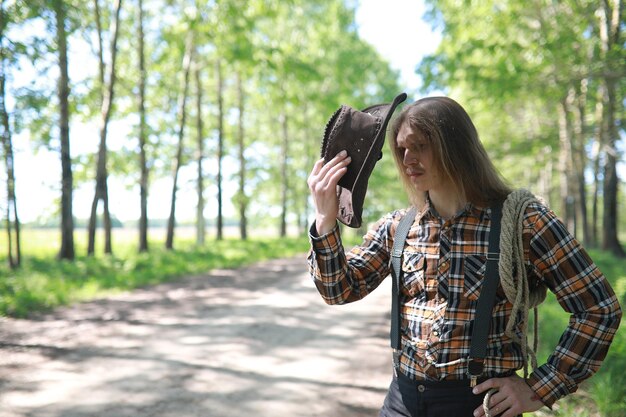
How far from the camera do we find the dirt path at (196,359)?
170 inches

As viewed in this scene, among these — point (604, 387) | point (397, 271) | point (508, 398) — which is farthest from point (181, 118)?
point (508, 398)

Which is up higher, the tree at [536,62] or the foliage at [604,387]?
the tree at [536,62]

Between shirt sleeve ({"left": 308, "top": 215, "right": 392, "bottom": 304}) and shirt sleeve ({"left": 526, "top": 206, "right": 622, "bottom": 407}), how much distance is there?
62 centimetres

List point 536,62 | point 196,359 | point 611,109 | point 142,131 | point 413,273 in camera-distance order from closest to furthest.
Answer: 1. point 413,273
2. point 196,359
3. point 611,109
4. point 536,62
5. point 142,131

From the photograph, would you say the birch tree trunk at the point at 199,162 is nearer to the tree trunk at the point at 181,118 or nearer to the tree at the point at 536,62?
the tree trunk at the point at 181,118

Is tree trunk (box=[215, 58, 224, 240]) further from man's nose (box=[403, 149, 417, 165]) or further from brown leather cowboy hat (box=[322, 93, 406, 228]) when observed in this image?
man's nose (box=[403, 149, 417, 165])

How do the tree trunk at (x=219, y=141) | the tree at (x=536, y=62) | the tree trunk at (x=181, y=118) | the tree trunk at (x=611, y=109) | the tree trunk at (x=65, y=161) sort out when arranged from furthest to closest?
the tree trunk at (x=219, y=141), the tree trunk at (x=181, y=118), the tree trunk at (x=65, y=161), the tree at (x=536, y=62), the tree trunk at (x=611, y=109)

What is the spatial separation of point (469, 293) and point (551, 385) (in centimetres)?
39

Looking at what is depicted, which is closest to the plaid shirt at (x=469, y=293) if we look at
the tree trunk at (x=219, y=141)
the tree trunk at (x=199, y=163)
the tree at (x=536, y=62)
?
the tree at (x=536, y=62)

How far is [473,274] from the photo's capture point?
1676mm

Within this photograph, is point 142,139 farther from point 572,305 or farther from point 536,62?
point 572,305

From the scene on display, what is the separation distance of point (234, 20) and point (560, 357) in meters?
14.3

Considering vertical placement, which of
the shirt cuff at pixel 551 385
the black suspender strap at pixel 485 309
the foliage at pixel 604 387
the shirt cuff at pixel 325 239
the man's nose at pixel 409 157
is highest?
the man's nose at pixel 409 157

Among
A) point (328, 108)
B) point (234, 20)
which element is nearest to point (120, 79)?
point (234, 20)
